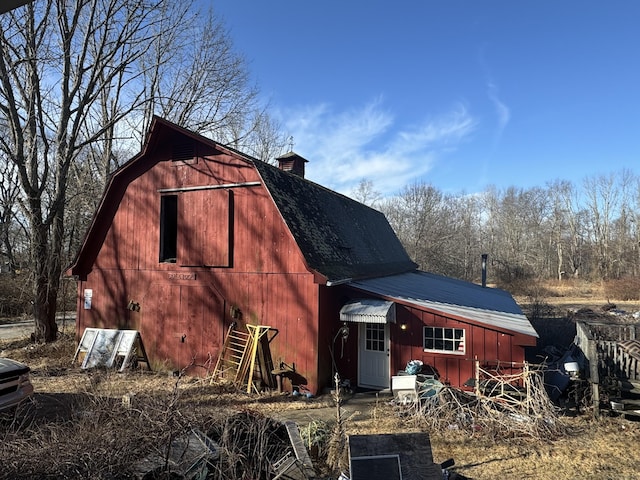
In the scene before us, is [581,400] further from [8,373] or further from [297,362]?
[8,373]

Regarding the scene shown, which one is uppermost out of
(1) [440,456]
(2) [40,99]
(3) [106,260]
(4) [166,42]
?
(4) [166,42]

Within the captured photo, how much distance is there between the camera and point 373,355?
10.7 m

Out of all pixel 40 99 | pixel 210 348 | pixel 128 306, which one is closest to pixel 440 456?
pixel 210 348

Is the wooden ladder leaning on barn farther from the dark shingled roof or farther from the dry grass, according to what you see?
the dark shingled roof

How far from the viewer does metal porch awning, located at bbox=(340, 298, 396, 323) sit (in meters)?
9.64

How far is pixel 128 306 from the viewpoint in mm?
12453

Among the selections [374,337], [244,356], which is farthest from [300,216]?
[244,356]

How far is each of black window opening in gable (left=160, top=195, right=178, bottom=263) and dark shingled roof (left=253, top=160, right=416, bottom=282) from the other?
3547 mm

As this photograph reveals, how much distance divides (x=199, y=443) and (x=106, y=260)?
9738 millimetres

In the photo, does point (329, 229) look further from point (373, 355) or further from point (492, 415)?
point (492, 415)

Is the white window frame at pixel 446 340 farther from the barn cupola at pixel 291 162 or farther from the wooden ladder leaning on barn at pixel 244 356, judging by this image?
the barn cupola at pixel 291 162

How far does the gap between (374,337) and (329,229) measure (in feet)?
12.6

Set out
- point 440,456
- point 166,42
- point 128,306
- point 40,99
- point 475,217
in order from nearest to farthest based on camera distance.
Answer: point 440,456 < point 128,306 < point 40,99 < point 166,42 < point 475,217

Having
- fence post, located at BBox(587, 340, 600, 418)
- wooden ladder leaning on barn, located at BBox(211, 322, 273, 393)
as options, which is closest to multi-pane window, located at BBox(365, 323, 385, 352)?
wooden ladder leaning on barn, located at BBox(211, 322, 273, 393)
